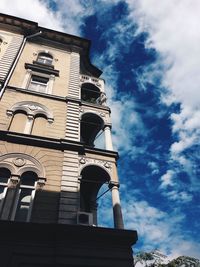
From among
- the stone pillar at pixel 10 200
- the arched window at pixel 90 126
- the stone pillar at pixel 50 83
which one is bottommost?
the stone pillar at pixel 10 200

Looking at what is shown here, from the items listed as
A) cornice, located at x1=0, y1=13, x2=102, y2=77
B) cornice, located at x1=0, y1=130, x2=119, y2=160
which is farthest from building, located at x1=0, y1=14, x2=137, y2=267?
cornice, located at x1=0, y1=13, x2=102, y2=77

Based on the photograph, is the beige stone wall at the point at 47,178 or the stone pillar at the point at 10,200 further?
the beige stone wall at the point at 47,178

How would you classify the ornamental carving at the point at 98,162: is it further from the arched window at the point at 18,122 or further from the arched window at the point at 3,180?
the arched window at the point at 18,122

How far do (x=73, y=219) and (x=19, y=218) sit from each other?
2346 mm

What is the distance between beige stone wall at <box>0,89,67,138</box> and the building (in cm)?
6

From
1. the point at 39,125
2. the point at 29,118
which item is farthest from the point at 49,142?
the point at 29,118

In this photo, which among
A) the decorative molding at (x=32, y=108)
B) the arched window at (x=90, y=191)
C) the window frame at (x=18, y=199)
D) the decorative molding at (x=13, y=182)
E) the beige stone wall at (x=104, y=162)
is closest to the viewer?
the window frame at (x=18, y=199)

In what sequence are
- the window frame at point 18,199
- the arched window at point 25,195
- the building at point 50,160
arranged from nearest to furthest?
the building at point 50,160 < the window frame at point 18,199 < the arched window at point 25,195

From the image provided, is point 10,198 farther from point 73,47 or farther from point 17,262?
point 73,47

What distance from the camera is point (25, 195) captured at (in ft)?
37.7

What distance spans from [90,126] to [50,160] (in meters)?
6.48

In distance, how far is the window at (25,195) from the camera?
423 inches

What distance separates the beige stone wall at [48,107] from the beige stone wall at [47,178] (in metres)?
1.54

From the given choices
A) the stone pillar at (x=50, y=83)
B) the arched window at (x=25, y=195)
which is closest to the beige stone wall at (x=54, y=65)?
the stone pillar at (x=50, y=83)
